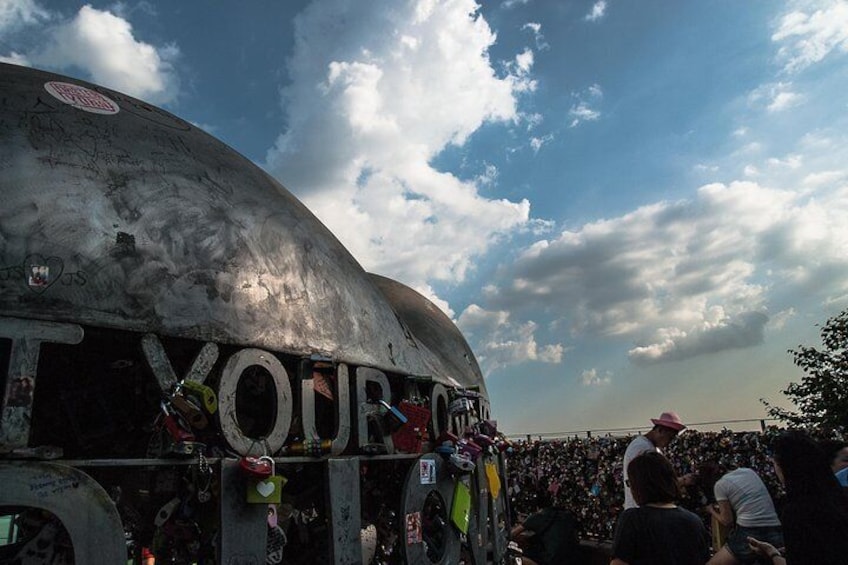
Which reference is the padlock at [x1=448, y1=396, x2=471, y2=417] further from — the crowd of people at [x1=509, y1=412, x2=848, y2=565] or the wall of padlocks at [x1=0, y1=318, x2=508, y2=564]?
the crowd of people at [x1=509, y1=412, x2=848, y2=565]

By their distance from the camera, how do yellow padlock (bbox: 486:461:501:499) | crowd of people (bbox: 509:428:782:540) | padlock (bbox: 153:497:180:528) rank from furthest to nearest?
crowd of people (bbox: 509:428:782:540) → yellow padlock (bbox: 486:461:501:499) → padlock (bbox: 153:497:180:528)

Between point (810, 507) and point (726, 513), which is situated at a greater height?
point (810, 507)

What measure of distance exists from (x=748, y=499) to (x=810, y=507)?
84.1 inches

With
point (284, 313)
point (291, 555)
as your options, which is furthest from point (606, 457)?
point (284, 313)

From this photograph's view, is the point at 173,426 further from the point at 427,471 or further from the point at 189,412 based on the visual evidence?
the point at 427,471

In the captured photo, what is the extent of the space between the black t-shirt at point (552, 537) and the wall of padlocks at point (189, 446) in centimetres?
158

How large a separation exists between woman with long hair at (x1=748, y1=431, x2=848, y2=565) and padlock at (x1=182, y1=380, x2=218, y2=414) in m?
3.58

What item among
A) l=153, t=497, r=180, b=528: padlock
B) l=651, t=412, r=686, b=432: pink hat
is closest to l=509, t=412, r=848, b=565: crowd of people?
l=651, t=412, r=686, b=432: pink hat

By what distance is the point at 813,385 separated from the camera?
56.7 feet

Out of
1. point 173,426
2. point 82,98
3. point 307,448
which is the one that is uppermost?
point 82,98

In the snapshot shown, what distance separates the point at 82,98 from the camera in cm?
484

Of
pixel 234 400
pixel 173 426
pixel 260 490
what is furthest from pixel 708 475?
pixel 173 426

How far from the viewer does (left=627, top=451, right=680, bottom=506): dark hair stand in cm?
327

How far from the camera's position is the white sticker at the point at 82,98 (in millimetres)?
4703
